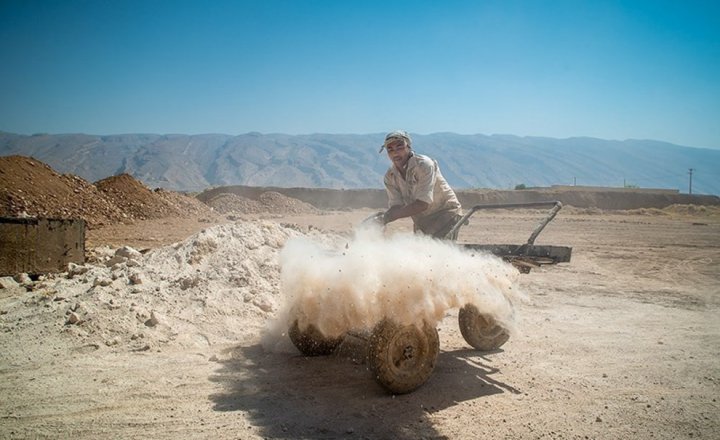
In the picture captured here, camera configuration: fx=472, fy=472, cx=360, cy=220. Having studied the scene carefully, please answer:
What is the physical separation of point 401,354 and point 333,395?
2.34ft

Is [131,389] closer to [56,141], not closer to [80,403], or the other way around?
[80,403]

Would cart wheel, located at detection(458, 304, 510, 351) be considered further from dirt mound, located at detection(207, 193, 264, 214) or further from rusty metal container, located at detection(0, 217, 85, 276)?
dirt mound, located at detection(207, 193, 264, 214)

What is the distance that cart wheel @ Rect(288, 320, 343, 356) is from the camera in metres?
4.87

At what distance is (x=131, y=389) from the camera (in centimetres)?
422

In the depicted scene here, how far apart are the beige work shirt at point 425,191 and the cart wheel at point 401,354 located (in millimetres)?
1530

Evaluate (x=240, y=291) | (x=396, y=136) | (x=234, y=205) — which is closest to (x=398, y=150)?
(x=396, y=136)

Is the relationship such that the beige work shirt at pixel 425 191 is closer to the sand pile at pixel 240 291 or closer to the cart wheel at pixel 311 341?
the sand pile at pixel 240 291

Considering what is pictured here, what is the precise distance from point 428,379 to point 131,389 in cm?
269

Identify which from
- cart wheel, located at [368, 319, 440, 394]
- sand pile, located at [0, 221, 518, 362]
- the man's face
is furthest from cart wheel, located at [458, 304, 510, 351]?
the man's face

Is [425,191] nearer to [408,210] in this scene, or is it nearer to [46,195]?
[408,210]

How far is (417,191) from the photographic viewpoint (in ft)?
16.6

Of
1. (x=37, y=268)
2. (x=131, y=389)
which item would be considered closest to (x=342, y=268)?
(x=131, y=389)

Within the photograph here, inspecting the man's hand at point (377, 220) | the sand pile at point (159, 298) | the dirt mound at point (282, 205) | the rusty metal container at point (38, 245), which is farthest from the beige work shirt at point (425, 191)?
the dirt mound at point (282, 205)

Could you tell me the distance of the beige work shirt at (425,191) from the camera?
501 cm
